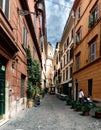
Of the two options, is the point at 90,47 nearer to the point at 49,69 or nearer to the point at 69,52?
the point at 69,52

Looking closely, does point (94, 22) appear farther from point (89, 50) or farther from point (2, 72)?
point (2, 72)

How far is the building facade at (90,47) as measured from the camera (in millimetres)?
20253

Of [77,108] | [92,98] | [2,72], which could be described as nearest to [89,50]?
[92,98]

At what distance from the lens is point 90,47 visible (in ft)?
77.0

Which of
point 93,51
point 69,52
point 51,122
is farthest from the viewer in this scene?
point 69,52

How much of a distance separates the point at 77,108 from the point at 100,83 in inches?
98.6

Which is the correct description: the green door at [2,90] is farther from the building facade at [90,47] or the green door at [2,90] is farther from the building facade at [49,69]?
the building facade at [49,69]

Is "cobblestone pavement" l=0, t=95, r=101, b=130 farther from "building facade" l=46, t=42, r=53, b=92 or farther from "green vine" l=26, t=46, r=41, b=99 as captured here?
"building facade" l=46, t=42, r=53, b=92

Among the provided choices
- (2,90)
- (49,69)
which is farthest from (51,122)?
(49,69)

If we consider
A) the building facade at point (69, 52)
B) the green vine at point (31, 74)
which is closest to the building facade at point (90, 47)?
the green vine at point (31, 74)

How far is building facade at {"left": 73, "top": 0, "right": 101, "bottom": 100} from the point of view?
66.4 ft

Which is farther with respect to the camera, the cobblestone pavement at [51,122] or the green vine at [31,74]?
the green vine at [31,74]

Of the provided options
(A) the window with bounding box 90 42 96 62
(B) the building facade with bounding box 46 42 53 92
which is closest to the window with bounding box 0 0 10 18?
(A) the window with bounding box 90 42 96 62

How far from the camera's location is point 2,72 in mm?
11195
